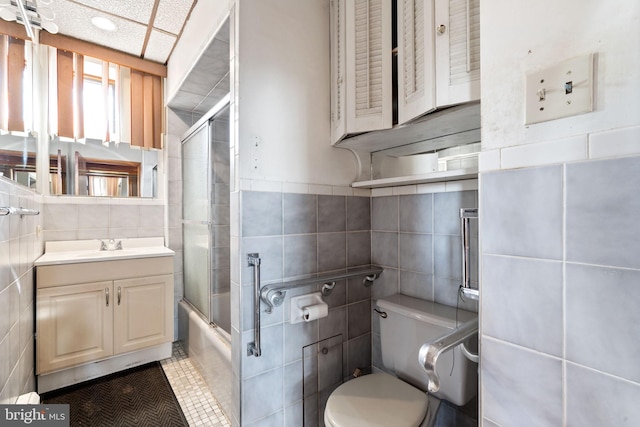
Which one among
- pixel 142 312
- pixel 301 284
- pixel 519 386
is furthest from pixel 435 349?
pixel 142 312

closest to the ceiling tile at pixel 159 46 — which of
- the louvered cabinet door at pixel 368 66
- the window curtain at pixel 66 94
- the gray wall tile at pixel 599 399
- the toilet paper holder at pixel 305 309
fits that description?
the window curtain at pixel 66 94

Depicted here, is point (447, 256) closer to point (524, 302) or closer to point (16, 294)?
point (524, 302)

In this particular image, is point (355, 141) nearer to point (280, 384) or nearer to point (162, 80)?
point (280, 384)

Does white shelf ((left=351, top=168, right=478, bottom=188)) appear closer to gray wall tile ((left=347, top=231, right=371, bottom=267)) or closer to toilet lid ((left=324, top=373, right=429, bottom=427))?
gray wall tile ((left=347, top=231, right=371, bottom=267))


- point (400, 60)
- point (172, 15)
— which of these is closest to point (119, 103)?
point (172, 15)

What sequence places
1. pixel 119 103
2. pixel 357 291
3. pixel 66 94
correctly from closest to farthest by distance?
pixel 357 291 → pixel 66 94 → pixel 119 103

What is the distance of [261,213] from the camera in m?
1.27

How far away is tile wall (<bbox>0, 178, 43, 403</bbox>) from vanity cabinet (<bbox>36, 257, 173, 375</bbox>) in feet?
0.23

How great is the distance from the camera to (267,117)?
4.27 ft

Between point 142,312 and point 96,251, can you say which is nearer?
point 142,312

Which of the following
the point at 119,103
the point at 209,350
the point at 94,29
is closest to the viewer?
the point at 209,350

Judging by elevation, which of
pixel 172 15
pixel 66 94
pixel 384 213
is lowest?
pixel 384 213

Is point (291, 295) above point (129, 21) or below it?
below

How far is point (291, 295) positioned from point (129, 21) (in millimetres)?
2146
